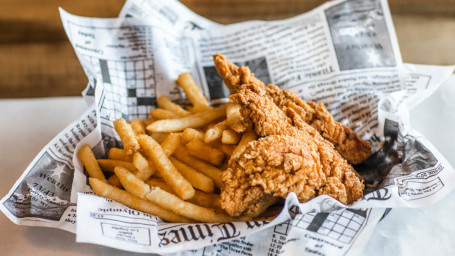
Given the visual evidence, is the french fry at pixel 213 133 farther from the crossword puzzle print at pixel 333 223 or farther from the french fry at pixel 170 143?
the crossword puzzle print at pixel 333 223

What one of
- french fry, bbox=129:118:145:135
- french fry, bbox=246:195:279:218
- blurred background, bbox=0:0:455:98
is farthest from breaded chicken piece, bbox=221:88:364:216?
blurred background, bbox=0:0:455:98

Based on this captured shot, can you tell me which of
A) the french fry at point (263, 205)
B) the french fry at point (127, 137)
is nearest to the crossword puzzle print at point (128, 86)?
the french fry at point (127, 137)

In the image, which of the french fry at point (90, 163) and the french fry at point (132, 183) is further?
the french fry at point (90, 163)

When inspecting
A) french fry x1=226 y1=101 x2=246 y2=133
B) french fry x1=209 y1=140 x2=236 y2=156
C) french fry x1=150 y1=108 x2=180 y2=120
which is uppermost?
french fry x1=226 y1=101 x2=246 y2=133

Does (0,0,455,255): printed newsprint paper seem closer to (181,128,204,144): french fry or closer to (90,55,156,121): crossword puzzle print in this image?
(90,55,156,121): crossword puzzle print

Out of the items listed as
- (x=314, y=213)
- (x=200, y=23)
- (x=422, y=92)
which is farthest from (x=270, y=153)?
(x=200, y=23)

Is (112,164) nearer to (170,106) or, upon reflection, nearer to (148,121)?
(148,121)

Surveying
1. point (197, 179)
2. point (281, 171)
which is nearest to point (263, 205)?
point (281, 171)
